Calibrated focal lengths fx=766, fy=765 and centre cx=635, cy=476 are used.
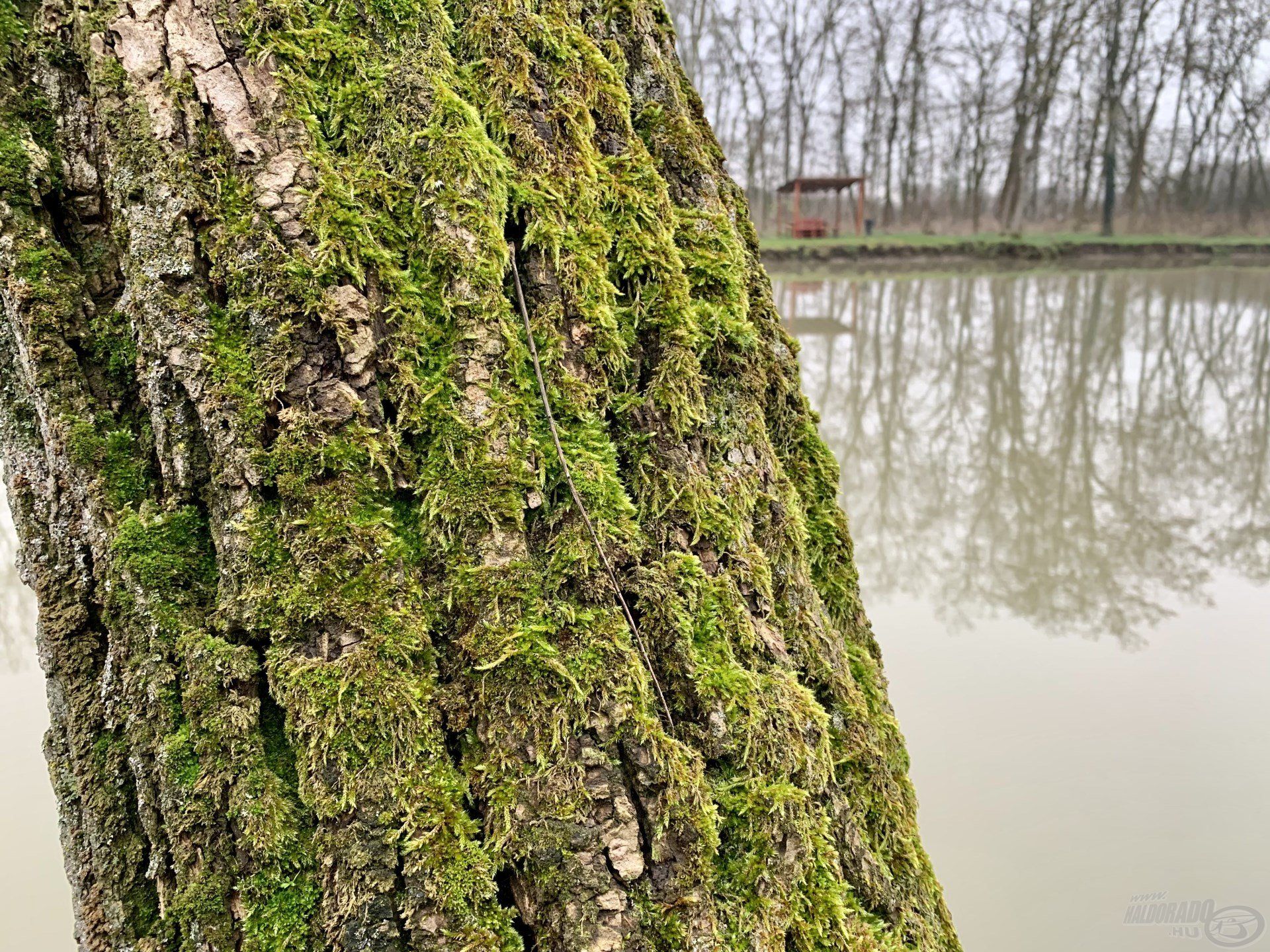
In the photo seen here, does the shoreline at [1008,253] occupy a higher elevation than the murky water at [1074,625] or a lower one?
higher

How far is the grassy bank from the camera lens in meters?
22.0

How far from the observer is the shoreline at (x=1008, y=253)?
21875mm

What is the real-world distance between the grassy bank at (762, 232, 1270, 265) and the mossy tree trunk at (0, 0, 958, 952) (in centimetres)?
2194

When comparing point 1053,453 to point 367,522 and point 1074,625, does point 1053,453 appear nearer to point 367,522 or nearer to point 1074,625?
point 1074,625

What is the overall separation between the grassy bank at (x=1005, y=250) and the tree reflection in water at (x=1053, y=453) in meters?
10.4

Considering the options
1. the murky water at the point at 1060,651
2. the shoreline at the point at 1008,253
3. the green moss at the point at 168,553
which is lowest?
the murky water at the point at 1060,651

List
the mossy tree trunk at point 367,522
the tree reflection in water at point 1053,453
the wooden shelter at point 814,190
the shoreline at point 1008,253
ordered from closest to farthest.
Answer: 1. the mossy tree trunk at point 367,522
2. the tree reflection in water at point 1053,453
3. the shoreline at point 1008,253
4. the wooden shelter at point 814,190

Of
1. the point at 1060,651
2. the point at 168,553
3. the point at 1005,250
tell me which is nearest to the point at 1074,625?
the point at 1060,651

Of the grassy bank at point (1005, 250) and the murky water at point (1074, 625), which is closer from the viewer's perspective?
the murky water at point (1074, 625)

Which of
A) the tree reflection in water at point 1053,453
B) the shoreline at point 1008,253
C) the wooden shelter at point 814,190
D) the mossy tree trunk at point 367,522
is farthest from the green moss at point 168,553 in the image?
the wooden shelter at point 814,190

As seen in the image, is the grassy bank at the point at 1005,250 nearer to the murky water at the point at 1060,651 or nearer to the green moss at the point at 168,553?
the murky water at the point at 1060,651

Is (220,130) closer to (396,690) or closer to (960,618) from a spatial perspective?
(396,690)

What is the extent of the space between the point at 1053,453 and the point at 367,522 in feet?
18.9

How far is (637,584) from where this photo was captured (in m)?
0.96
